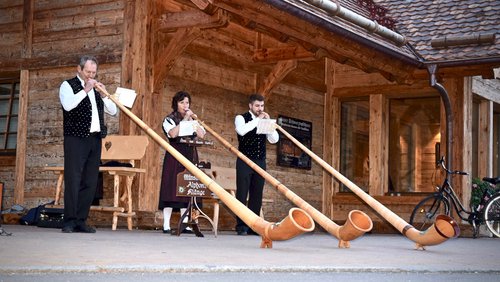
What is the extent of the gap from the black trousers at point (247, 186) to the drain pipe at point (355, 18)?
243 cm

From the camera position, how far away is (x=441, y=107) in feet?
48.8

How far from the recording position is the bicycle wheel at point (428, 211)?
1310cm

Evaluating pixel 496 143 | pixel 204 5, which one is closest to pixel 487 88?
pixel 496 143

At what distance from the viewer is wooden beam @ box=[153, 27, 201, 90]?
1127 cm

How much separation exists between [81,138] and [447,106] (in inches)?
275

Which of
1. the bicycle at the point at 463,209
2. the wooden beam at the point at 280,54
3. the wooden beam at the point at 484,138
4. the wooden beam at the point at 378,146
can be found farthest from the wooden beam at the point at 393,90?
the wooden beam at the point at 280,54

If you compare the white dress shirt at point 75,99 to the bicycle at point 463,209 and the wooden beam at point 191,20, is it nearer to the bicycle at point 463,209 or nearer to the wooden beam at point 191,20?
the wooden beam at point 191,20

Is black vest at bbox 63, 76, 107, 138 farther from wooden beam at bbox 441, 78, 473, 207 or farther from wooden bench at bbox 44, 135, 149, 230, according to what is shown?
wooden beam at bbox 441, 78, 473, 207

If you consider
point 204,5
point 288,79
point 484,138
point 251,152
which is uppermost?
point 204,5

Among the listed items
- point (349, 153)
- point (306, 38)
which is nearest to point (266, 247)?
point (306, 38)

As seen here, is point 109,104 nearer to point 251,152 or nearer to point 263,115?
point 263,115

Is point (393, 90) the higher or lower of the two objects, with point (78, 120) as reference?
higher

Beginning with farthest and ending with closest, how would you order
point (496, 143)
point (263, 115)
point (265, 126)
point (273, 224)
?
point (496, 143)
point (263, 115)
point (265, 126)
point (273, 224)

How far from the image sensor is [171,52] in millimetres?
11438
